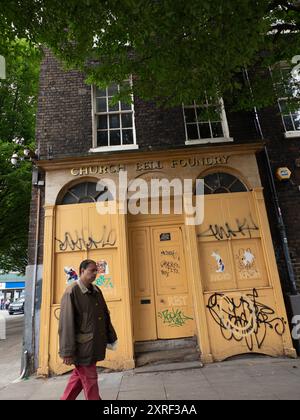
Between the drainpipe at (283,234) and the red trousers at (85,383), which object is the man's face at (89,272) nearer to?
the red trousers at (85,383)

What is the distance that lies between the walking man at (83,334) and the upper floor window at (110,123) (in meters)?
4.97

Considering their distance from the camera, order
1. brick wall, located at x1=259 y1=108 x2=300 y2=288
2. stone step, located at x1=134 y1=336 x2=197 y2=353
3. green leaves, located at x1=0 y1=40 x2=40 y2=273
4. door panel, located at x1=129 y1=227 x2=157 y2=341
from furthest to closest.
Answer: green leaves, located at x1=0 y1=40 x2=40 y2=273, brick wall, located at x1=259 y1=108 x2=300 y2=288, door panel, located at x1=129 y1=227 x2=157 y2=341, stone step, located at x1=134 y1=336 x2=197 y2=353

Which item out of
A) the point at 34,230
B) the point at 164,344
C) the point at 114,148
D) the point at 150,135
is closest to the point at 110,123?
the point at 114,148

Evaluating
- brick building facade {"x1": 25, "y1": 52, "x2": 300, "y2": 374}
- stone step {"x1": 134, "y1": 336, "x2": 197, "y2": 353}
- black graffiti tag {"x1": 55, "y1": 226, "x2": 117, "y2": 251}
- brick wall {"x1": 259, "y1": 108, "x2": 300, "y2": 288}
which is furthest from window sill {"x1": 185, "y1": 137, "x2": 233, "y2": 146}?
stone step {"x1": 134, "y1": 336, "x2": 197, "y2": 353}

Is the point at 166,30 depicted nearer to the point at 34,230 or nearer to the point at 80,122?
the point at 80,122

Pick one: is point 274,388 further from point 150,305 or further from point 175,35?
point 175,35

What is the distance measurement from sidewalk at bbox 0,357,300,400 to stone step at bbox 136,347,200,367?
20 cm

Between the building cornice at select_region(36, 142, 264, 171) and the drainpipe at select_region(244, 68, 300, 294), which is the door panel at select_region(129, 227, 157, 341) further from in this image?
the drainpipe at select_region(244, 68, 300, 294)

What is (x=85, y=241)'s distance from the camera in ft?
24.0

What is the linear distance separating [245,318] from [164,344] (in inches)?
73.4

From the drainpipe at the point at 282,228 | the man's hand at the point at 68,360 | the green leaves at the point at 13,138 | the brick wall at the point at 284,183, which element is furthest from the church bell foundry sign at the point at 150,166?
the green leaves at the point at 13,138

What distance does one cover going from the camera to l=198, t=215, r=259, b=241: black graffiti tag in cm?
735

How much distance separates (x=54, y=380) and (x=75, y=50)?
6.34 meters
